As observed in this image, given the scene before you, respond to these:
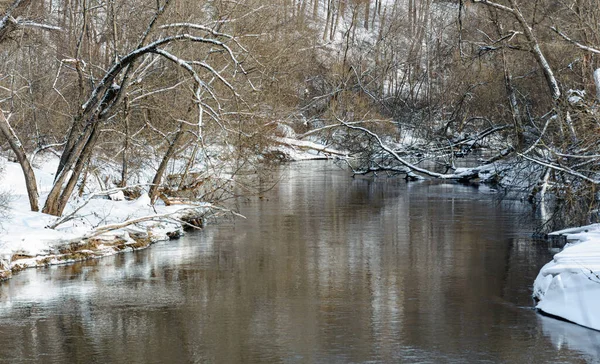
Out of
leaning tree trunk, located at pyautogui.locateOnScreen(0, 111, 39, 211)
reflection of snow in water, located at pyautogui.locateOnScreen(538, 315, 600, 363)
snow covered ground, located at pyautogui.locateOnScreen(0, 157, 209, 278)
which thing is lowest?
reflection of snow in water, located at pyautogui.locateOnScreen(538, 315, 600, 363)

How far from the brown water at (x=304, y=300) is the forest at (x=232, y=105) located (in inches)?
83.5

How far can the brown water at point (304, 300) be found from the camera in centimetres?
1002

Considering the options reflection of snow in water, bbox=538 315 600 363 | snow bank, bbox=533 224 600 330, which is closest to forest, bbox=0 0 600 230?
snow bank, bbox=533 224 600 330

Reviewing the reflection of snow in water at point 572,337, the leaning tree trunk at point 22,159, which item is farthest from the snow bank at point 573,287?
the leaning tree trunk at point 22,159

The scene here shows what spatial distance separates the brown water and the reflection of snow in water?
0.04 meters

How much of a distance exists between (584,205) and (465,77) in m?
16.6

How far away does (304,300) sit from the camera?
12703 millimetres

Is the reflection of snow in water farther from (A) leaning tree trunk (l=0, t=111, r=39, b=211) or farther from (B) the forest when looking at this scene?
(A) leaning tree trunk (l=0, t=111, r=39, b=211)

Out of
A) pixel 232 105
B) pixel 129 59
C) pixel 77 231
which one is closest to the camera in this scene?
pixel 129 59

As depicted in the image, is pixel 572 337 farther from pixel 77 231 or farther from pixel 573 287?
pixel 77 231

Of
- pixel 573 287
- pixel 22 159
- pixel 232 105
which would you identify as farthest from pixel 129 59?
pixel 573 287

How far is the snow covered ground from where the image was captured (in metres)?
15.4

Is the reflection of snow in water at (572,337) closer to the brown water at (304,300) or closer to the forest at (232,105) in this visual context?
the brown water at (304,300)

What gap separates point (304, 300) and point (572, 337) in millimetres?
4075
